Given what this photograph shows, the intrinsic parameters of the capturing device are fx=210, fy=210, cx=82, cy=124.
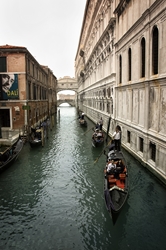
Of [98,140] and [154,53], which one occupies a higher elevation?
[154,53]

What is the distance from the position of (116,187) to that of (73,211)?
6.35ft

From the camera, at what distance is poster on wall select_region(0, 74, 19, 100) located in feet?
62.7

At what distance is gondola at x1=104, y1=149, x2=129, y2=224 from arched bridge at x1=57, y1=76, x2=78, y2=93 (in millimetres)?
60148

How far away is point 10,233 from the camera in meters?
6.54

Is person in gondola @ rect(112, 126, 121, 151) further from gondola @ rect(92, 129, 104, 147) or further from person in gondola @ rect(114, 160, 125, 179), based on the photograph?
person in gondola @ rect(114, 160, 125, 179)

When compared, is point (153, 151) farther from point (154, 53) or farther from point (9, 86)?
point (9, 86)

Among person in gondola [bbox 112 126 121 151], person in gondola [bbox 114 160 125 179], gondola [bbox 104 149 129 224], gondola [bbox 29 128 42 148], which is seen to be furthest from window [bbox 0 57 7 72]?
person in gondola [bbox 114 160 125 179]

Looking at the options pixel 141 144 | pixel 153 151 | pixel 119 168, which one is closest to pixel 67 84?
pixel 141 144

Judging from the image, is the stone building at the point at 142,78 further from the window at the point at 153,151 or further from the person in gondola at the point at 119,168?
the person in gondola at the point at 119,168

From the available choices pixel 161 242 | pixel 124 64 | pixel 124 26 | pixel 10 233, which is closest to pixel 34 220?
pixel 10 233

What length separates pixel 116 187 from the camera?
7.07 meters

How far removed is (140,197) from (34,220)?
4191 mm

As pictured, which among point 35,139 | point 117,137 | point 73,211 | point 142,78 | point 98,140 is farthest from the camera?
point 35,139

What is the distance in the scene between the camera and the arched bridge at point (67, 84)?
226ft
